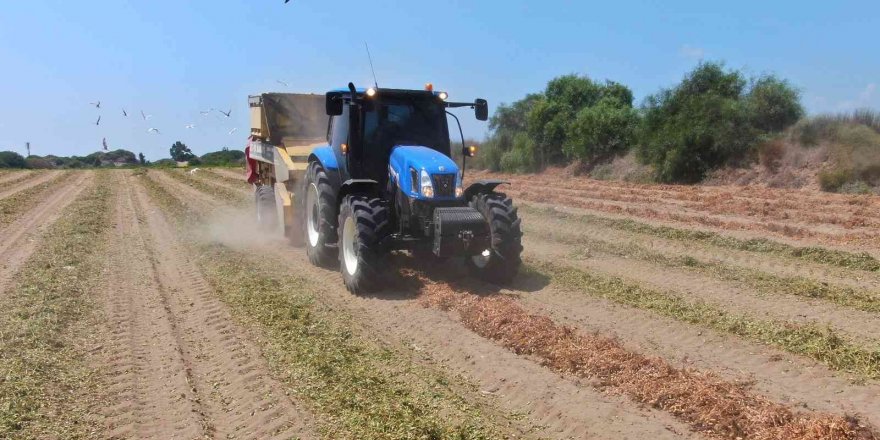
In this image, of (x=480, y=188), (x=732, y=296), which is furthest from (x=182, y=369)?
(x=732, y=296)

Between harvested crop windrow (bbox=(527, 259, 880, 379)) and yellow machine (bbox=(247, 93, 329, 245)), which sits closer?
harvested crop windrow (bbox=(527, 259, 880, 379))

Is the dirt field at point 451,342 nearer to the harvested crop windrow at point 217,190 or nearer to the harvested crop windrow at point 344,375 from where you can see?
the harvested crop windrow at point 344,375

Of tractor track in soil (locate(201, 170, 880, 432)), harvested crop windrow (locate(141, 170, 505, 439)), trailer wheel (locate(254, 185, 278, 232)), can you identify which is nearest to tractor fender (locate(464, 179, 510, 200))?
tractor track in soil (locate(201, 170, 880, 432))

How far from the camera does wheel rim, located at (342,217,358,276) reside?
8.25 metres

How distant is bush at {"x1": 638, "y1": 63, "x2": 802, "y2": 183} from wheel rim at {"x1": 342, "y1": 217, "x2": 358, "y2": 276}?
18.3 metres

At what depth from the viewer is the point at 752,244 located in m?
11.1

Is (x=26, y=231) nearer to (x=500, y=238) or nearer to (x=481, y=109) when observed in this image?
(x=481, y=109)

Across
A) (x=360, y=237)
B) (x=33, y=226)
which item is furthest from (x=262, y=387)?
(x=33, y=226)

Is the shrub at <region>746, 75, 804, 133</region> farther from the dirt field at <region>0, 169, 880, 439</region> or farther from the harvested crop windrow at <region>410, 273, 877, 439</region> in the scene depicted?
the harvested crop windrow at <region>410, 273, 877, 439</region>

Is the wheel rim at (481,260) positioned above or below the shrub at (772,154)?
below

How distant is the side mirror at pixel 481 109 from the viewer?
8875 mm

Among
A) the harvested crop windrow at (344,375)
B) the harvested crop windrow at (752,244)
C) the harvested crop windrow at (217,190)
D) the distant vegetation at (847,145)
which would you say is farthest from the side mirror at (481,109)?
the distant vegetation at (847,145)

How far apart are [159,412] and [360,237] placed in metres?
3.44

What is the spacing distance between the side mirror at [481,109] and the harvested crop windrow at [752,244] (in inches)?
185
